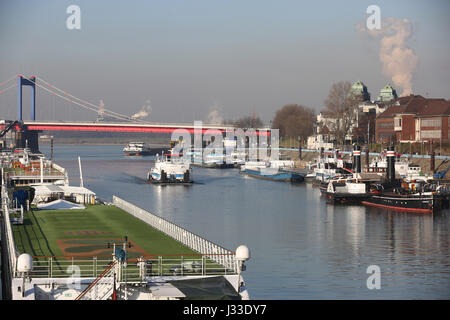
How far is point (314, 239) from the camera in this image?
40.9m

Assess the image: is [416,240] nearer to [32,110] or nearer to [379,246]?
[379,246]

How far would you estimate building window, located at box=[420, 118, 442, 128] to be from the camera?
9488 cm

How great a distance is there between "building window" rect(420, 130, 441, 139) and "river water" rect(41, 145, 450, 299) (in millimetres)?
28026

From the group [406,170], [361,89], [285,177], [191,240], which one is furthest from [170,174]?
[361,89]

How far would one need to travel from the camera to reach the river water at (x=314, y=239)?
2882 cm

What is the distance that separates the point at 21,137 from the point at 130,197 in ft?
248

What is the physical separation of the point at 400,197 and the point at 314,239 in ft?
55.1

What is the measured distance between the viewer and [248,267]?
1259 inches

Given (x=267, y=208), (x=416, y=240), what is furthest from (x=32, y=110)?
(x=416, y=240)

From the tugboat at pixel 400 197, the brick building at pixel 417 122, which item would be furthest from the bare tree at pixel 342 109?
the tugboat at pixel 400 197

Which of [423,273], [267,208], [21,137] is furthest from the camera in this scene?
[21,137]

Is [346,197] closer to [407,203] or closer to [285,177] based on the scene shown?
[407,203]

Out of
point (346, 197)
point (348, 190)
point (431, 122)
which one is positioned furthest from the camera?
point (431, 122)

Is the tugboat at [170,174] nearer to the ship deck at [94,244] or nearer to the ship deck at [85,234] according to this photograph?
the ship deck at [94,244]
